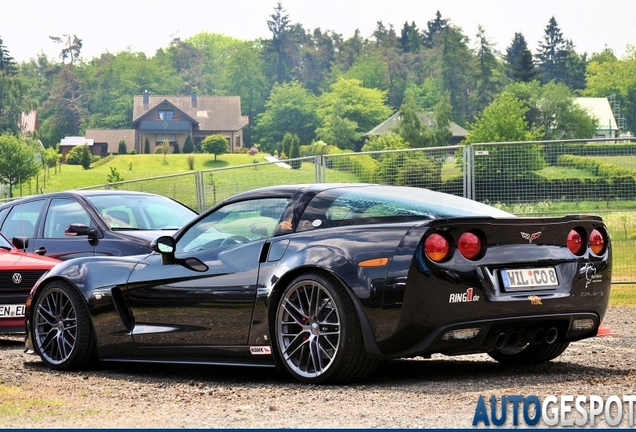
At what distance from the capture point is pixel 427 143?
15650cm

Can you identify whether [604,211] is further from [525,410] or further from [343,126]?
[343,126]

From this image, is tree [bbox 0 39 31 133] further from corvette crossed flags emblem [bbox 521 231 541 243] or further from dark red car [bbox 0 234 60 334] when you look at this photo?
corvette crossed flags emblem [bbox 521 231 541 243]

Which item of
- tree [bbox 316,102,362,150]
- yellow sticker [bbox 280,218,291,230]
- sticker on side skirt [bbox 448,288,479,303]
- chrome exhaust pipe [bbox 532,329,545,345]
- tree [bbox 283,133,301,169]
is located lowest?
chrome exhaust pipe [bbox 532,329,545,345]

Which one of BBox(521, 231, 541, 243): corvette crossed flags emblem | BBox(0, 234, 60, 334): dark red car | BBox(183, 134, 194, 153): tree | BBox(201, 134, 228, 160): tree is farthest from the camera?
BBox(183, 134, 194, 153): tree

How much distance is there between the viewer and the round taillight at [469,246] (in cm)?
730

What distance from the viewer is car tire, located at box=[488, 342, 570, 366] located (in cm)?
845

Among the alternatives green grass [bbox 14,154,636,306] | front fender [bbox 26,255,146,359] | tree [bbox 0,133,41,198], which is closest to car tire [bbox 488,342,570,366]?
front fender [bbox 26,255,146,359]

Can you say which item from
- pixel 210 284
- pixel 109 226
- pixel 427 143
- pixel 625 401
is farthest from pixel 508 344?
pixel 427 143

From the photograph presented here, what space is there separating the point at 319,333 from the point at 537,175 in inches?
384

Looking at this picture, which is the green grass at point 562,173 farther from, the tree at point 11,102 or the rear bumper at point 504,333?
the tree at point 11,102

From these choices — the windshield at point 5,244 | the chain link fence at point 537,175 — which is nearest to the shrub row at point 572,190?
the chain link fence at point 537,175

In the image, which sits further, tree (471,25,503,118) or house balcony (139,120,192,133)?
tree (471,25,503,118)

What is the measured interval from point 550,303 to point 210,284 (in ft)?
7.28

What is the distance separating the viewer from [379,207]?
7.74m
